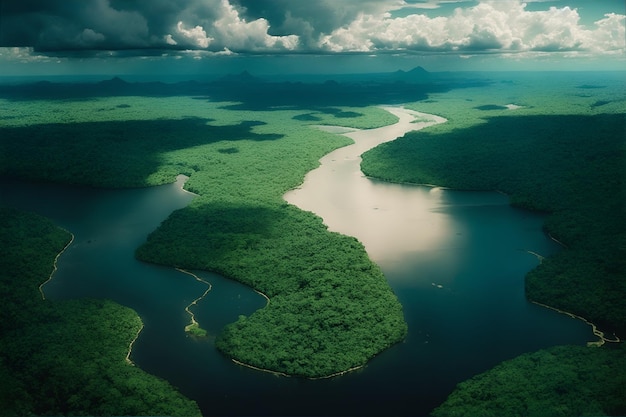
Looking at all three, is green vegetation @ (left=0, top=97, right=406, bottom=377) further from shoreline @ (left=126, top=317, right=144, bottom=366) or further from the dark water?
shoreline @ (left=126, top=317, right=144, bottom=366)

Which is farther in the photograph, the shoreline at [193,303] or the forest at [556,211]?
the shoreline at [193,303]

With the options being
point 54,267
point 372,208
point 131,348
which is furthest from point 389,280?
point 54,267

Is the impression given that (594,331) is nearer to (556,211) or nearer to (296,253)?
(296,253)

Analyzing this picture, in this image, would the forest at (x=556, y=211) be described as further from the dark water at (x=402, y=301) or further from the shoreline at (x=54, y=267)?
the shoreline at (x=54, y=267)

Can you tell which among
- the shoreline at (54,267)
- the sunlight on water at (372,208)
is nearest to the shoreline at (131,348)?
the shoreline at (54,267)

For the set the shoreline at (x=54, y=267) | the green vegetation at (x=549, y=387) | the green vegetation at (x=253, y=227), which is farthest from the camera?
the shoreline at (x=54, y=267)
